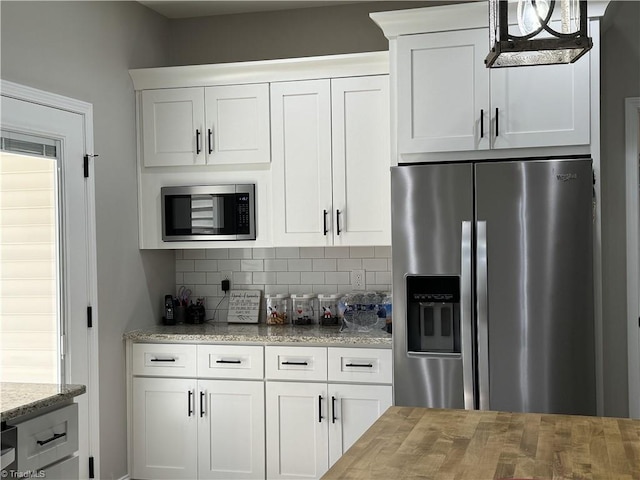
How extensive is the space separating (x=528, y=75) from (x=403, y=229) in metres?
0.96

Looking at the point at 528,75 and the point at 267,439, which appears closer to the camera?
the point at 528,75

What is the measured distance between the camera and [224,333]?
165 inches

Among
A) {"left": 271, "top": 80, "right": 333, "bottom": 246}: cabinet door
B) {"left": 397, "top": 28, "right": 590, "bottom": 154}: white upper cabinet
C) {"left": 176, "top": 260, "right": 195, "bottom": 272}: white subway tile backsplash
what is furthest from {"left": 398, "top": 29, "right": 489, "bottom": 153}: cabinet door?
{"left": 176, "top": 260, "right": 195, "bottom": 272}: white subway tile backsplash

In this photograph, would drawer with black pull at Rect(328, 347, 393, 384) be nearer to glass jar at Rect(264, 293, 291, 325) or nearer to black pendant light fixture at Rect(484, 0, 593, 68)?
glass jar at Rect(264, 293, 291, 325)

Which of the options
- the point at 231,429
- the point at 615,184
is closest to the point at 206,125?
the point at 231,429

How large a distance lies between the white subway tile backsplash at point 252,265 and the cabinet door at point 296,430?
931 millimetres

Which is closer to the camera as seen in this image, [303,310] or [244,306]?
[303,310]

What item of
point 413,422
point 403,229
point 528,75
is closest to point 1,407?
point 413,422

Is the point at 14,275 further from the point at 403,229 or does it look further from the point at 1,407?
the point at 403,229

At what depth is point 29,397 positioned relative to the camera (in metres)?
2.31

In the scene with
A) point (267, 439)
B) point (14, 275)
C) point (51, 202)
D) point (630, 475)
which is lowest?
point (267, 439)

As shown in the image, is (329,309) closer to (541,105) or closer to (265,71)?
(265,71)

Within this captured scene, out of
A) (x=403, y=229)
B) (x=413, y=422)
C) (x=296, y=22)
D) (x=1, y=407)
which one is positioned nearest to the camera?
(x=1, y=407)

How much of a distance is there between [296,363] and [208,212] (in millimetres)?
1061
